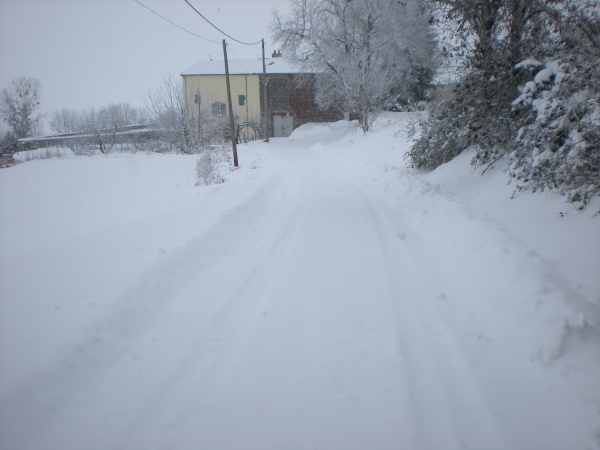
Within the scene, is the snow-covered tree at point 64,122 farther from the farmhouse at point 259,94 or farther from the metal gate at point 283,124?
the metal gate at point 283,124

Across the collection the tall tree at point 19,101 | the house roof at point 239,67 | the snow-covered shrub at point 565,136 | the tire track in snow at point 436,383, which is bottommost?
the tire track in snow at point 436,383

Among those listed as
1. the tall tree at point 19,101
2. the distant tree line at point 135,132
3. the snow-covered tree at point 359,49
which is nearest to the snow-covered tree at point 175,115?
the distant tree line at point 135,132

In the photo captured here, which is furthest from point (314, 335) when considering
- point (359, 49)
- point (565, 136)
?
point (359, 49)

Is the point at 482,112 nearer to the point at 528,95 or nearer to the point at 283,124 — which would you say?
the point at 528,95

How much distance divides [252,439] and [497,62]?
26.2ft

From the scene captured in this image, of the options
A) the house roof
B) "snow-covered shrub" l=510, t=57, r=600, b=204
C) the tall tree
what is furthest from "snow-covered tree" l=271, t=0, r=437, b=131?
the tall tree

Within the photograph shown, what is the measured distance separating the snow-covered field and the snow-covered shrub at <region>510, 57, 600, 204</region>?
36cm

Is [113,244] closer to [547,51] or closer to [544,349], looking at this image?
[544,349]

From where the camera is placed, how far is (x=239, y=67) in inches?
1629

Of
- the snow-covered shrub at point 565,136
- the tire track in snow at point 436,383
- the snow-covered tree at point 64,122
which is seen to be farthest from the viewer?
the snow-covered tree at point 64,122

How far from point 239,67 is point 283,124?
9.53 m

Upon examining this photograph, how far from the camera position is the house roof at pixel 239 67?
39719 mm

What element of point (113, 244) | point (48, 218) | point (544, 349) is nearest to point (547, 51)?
point (544, 349)

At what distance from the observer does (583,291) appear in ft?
10.6
